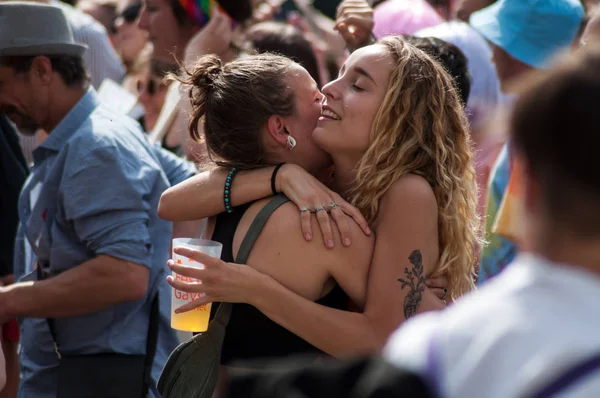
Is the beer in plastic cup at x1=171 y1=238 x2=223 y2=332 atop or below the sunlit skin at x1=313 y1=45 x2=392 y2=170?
below

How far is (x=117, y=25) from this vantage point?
8.20 meters

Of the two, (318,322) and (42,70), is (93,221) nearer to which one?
(42,70)

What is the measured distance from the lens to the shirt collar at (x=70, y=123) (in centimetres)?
353

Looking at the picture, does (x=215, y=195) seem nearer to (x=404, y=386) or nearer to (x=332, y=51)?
(x=404, y=386)

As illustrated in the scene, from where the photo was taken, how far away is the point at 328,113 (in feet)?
8.41

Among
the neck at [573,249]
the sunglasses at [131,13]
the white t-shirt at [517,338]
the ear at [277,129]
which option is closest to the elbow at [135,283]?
the ear at [277,129]

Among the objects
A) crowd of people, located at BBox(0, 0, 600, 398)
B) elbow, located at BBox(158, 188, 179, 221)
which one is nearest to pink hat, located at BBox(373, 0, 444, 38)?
crowd of people, located at BBox(0, 0, 600, 398)

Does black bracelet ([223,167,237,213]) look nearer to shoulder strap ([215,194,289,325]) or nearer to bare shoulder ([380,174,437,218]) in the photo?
shoulder strap ([215,194,289,325])

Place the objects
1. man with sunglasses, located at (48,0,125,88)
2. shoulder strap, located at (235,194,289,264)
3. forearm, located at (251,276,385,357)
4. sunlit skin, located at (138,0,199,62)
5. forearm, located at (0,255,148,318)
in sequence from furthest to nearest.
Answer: man with sunglasses, located at (48,0,125,88) < sunlit skin, located at (138,0,199,62) < forearm, located at (0,255,148,318) < shoulder strap, located at (235,194,289,264) < forearm, located at (251,276,385,357)

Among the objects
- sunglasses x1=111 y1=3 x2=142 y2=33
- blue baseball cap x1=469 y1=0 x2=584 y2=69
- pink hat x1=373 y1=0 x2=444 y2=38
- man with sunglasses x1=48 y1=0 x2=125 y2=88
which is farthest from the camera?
sunglasses x1=111 y1=3 x2=142 y2=33

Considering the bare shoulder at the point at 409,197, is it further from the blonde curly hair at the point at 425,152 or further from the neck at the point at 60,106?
the neck at the point at 60,106

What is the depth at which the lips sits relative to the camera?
8.34 ft

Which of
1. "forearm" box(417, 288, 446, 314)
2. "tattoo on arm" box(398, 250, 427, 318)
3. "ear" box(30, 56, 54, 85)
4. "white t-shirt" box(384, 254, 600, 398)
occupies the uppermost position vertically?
"white t-shirt" box(384, 254, 600, 398)

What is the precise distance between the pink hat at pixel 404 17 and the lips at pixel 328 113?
6.24ft
